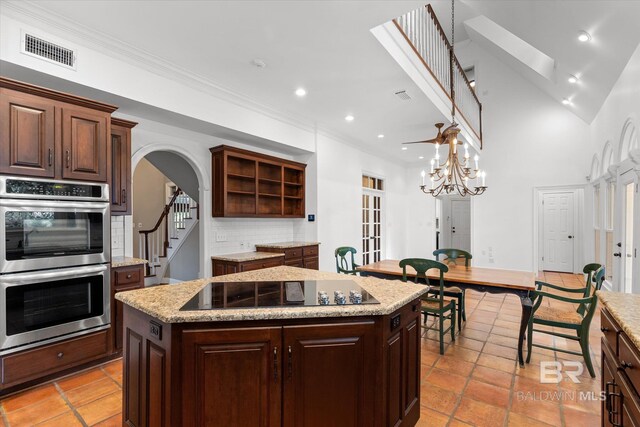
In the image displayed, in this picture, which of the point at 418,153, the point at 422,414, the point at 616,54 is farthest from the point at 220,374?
the point at 418,153

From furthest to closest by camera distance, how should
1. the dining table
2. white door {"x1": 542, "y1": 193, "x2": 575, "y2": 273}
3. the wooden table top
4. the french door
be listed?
1. the french door
2. white door {"x1": 542, "y1": 193, "x2": 575, "y2": 273}
3. the wooden table top
4. the dining table

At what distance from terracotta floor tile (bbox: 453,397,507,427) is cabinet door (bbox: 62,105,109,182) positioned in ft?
11.4

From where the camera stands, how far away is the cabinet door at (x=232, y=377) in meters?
1.46

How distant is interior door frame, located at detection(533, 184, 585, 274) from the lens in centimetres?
683

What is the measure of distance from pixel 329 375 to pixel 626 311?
1408 mm

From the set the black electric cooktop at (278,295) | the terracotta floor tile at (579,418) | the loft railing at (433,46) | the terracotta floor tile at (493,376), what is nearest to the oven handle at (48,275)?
the black electric cooktop at (278,295)

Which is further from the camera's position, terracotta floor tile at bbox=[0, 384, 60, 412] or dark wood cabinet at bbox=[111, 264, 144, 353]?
dark wood cabinet at bbox=[111, 264, 144, 353]

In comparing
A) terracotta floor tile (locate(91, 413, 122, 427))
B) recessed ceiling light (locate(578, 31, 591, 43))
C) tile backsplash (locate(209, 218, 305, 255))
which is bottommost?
terracotta floor tile (locate(91, 413, 122, 427))

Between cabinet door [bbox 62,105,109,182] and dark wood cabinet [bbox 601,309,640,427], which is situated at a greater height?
cabinet door [bbox 62,105,109,182]

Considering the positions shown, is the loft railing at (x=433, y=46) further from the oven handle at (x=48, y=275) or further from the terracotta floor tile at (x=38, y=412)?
the terracotta floor tile at (x=38, y=412)

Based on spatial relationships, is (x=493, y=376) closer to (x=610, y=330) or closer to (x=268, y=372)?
(x=610, y=330)

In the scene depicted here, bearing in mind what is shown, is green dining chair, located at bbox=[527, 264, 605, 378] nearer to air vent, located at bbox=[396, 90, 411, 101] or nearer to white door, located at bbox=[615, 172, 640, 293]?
white door, located at bbox=[615, 172, 640, 293]

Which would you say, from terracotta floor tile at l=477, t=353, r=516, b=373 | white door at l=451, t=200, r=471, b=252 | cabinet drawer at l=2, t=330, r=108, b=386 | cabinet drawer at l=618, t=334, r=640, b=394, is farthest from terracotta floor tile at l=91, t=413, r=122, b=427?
white door at l=451, t=200, r=471, b=252

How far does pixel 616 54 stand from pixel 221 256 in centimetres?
540
